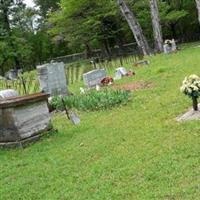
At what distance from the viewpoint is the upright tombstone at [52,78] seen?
16.8m

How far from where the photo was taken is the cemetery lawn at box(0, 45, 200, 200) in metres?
6.44

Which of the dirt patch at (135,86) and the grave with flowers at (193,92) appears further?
the dirt patch at (135,86)

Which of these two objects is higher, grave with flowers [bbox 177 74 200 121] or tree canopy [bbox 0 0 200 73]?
tree canopy [bbox 0 0 200 73]

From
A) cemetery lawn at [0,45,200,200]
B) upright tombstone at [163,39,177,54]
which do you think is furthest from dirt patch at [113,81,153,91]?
upright tombstone at [163,39,177,54]

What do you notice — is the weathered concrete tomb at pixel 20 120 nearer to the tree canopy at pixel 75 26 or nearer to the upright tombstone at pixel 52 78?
the upright tombstone at pixel 52 78

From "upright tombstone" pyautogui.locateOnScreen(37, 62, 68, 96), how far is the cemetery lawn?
4.85 meters

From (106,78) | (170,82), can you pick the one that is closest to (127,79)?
(106,78)

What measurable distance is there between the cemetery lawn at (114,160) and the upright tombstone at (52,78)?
15.9 feet

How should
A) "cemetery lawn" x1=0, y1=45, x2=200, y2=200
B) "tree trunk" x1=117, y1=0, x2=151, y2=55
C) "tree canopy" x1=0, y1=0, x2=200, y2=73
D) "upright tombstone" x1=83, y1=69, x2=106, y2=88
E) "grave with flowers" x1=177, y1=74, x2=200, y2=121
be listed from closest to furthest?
1. "cemetery lawn" x1=0, y1=45, x2=200, y2=200
2. "grave with flowers" x1=177, y1=74, x2=200, y2=121
3. "upright tombstone" x1=83, y1=69, x2=106, y2=88
4. "tree trunk" x1=117, y1=0, x2=151, y2=55
5. "tree canopy" x1=0, y1=0, x2=200, y2=73

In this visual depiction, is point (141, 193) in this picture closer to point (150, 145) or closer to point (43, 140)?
point (150, 145)

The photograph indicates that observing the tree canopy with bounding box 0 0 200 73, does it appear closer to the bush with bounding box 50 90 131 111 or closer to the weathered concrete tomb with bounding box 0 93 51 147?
the bush with bounding box 50 90 131 111

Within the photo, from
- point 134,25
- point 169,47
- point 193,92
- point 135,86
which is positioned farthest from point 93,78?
point 169,47

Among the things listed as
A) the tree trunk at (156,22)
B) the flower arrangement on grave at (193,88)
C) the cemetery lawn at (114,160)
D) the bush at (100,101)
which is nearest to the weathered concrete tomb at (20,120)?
the cemetery lawn at (114,160)

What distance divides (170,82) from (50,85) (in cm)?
414
